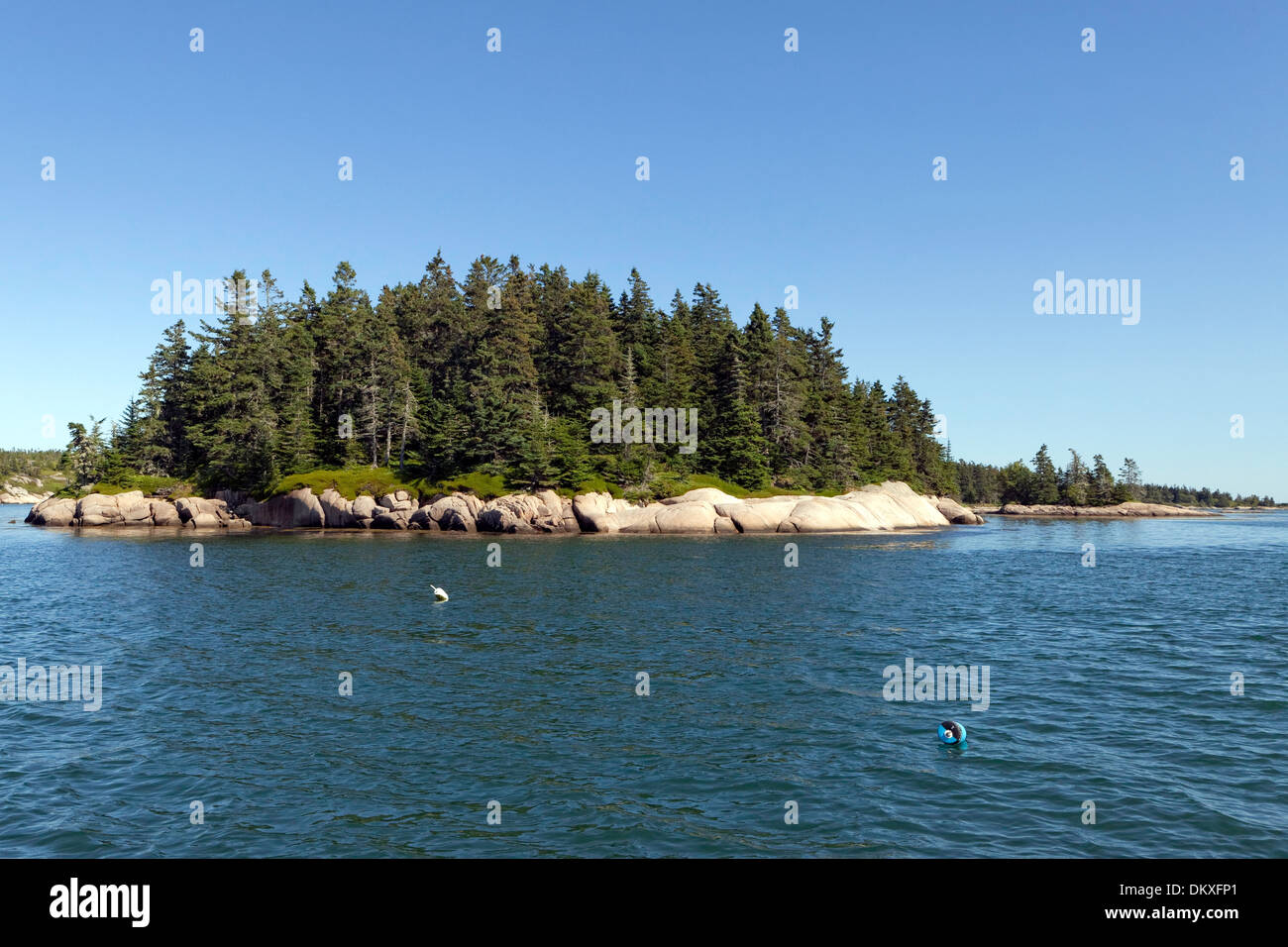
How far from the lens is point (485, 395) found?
310ft

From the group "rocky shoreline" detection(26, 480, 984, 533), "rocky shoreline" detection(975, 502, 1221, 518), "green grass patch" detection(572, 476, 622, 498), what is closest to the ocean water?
"rocky shoreline" detection(26, 480, 984, 533)

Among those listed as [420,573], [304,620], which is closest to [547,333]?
[420,573]

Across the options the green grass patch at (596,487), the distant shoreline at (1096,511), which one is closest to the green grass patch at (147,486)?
the green grass patch at (596,487)

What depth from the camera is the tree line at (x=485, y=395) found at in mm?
94625

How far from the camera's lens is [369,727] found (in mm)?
18375

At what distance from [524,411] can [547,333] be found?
23479mm

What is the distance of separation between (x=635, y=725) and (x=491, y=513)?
68.5m

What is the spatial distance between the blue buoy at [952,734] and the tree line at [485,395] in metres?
72.1

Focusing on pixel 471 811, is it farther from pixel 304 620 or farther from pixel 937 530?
pixel 937 530

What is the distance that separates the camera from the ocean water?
13148 millimetres

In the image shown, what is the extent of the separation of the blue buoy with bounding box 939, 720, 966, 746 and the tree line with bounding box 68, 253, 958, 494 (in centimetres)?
7213

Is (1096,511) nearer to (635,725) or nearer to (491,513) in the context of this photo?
(491,513)

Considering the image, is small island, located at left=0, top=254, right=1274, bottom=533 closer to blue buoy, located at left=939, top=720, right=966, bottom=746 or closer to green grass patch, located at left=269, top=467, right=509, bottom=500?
green grass patch, located at left=269, top=467, right=509, bottom=500

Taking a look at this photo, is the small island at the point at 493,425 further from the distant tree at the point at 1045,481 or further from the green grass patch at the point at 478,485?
the distant tree at the point at 1045,481
